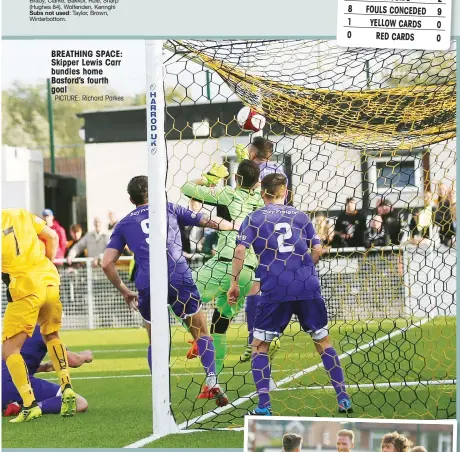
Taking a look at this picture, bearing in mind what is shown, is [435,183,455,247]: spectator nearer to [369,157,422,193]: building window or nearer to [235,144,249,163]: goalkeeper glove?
[369,157,422,193]: building window

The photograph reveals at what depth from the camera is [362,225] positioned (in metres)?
10.7

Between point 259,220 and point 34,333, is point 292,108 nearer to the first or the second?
point 259,220

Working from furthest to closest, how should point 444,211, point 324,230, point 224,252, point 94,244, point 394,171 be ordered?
1. point 94,244
2. point 324,230
3. point 444,211
4. point 394,171
5. point 224,252

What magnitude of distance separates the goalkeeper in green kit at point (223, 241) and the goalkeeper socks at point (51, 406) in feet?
2.97

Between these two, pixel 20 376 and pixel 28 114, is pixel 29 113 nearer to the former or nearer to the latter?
pixel 28 114

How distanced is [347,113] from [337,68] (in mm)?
289

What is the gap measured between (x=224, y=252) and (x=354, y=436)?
289 cm

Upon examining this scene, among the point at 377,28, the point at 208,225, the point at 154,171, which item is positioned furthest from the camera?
the point at 208,225

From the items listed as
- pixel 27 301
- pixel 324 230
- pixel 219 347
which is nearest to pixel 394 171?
pixel 324 230

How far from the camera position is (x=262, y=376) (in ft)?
18.2

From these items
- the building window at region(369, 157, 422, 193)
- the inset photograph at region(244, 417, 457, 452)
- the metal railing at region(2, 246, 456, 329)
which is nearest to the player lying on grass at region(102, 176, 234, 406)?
the building window at region(369, 157, 422, 193)

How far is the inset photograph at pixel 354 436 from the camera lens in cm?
438

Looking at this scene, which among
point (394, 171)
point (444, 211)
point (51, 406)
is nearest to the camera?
Answer: point (51, 406)

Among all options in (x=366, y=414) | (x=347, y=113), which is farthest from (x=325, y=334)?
(x=347, y=113)
